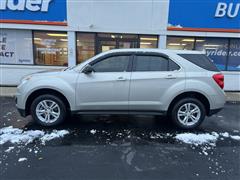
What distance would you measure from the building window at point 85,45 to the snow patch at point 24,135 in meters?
5.86

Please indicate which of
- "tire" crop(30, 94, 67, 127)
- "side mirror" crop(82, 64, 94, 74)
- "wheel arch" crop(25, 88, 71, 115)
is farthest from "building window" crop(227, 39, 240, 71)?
"tire" crop(30, 94, 67, 127)

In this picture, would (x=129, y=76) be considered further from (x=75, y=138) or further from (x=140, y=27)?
(x=140, y=27)

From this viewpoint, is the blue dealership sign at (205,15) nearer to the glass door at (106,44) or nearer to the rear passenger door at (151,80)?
the glass door at (106,44)

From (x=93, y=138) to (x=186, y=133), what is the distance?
2.02 m

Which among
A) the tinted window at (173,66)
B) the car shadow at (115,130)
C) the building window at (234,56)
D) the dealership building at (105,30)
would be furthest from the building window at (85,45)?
the building window at (234,56)

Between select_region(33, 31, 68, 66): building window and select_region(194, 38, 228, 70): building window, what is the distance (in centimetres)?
610

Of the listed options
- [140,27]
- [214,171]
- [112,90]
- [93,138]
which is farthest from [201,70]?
[140,27]

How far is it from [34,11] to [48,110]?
6317mm

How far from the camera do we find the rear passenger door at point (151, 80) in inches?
191

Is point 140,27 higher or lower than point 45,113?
higher

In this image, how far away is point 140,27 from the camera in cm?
970

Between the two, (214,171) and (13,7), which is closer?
(214,171)

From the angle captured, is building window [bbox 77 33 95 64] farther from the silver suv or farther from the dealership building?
the silver suv

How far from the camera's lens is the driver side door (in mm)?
4809
